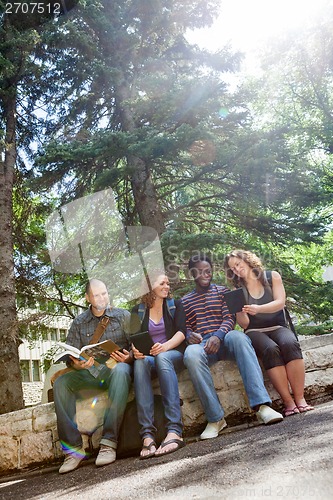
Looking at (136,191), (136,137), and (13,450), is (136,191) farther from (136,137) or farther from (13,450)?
(13,450)

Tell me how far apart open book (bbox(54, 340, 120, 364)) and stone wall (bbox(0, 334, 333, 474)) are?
610 mm

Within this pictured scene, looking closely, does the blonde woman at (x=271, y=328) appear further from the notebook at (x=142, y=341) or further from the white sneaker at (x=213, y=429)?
the notebook at (x=142, y=341)

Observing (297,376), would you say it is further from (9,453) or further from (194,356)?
(9,453)

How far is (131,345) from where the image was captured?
412 centimetres

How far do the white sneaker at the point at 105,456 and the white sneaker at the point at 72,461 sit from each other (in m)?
0.25

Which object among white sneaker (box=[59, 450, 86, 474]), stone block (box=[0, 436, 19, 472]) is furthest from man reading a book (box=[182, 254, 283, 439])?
stone block (box=[0, 436, 19, 472])

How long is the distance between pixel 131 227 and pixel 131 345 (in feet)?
21.7

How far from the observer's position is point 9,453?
14.7 ft

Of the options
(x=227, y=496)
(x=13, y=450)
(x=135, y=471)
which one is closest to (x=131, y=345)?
(x=135, y=471)

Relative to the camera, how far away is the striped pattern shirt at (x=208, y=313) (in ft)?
14.1

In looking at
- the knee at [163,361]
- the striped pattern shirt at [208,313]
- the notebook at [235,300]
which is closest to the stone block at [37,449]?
the knee at [163,361]

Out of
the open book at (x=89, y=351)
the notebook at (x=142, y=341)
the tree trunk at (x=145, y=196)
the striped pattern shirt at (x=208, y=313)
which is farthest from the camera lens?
the tree trunk at (x=145, y=196)

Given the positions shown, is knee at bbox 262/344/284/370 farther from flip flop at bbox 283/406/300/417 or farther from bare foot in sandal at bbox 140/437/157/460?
bare foot in sandal at bbox 140/437/157/460

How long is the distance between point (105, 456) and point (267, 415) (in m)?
1.28
